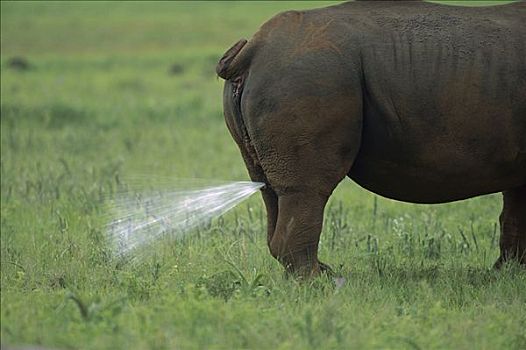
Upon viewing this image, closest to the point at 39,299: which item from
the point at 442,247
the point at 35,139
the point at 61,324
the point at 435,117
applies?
the point at 61,324

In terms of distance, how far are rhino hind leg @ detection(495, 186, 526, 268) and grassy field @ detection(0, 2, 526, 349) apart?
8.8 inches

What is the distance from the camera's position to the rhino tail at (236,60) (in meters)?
6.39

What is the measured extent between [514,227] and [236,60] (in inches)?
92.8

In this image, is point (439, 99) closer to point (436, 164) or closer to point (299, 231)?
point (436, 164)

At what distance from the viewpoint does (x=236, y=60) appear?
640 cm

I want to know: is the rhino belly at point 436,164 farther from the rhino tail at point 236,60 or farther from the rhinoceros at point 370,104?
the rhino tail at point 236,60

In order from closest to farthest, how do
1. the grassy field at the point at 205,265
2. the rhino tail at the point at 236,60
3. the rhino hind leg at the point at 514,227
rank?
the grassy field at the point at 205,265, the rhino tail at the point at 236,60, the rhino hind leg at the point at 514,227

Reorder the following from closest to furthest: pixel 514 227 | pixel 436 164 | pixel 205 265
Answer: pixel 436 164 < pixel 205 265 < pixel 514 227

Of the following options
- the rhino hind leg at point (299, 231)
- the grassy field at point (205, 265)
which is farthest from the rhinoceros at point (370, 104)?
the grassy field at point (205, 265)

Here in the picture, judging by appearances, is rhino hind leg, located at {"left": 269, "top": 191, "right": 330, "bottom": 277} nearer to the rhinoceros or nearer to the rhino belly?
the rhinoceros

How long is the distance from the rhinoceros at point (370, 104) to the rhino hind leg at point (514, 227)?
0.73 metres

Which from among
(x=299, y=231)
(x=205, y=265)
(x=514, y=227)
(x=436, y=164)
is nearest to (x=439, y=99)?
(x=436, y=164)

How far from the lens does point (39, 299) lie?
5.73m

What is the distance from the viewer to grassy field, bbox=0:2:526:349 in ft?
17.0
